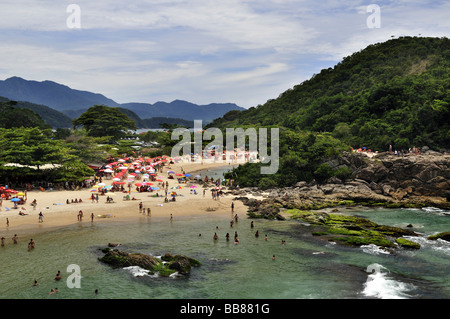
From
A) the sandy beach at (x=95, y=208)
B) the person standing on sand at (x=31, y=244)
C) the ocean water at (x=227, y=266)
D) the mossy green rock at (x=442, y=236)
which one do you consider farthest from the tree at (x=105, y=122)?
the mossy green rock at (x=442, y=236)

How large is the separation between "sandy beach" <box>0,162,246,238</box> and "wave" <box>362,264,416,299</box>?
2059 centimetres

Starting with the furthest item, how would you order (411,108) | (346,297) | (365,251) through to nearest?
(411,108) < (365,251) < (346,297)

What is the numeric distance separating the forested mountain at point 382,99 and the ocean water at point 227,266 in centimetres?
3710

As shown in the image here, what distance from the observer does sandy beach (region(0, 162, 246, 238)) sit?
35.9 m

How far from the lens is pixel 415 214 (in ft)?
141

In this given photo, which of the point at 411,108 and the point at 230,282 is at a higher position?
the point at 411,108

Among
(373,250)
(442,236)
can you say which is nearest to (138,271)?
(373,250)

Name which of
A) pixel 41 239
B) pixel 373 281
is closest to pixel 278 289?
pixel 373 281

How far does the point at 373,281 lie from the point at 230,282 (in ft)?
33.1

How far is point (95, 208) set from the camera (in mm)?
41906

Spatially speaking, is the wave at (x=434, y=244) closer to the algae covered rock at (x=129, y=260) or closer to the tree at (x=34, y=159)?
the algae covered rock at (x=129, y=260)
